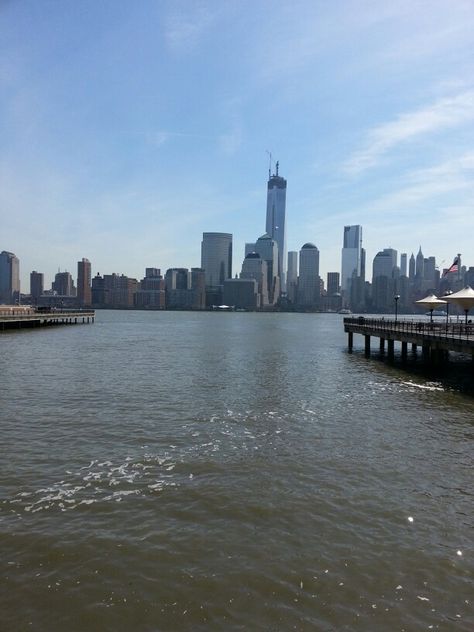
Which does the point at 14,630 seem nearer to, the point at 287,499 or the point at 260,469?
the point at 287,499

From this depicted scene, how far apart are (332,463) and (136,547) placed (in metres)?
7.99

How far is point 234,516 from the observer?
40.8 feet

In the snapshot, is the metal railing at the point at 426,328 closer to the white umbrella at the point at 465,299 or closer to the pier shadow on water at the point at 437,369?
the white umbrella at the point at 465,299

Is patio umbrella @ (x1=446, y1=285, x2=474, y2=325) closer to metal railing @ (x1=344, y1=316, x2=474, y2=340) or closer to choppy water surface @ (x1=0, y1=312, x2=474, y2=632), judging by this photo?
metal railing @ (x1=344, y1=316, x2=474, y2=340)

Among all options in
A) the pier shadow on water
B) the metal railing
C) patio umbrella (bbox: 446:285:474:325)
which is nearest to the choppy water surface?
the pier shadow on water

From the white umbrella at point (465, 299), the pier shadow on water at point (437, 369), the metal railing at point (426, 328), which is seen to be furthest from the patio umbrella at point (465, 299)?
the pier shadow on water at point (437, 369)

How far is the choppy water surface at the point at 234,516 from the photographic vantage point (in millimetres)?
8703

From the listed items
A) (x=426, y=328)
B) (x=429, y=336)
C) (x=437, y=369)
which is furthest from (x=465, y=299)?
(x=437, y=369)

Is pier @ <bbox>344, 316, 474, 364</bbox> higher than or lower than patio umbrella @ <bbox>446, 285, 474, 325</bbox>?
lower

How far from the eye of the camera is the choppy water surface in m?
8.70

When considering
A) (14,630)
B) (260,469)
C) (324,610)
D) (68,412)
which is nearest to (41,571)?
(14,630)

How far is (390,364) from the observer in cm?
4759

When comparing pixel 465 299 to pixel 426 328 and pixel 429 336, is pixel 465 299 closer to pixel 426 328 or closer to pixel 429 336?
pixel 429 336

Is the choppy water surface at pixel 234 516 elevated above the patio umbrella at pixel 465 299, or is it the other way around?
the patio umbrella at pixel 465 299
